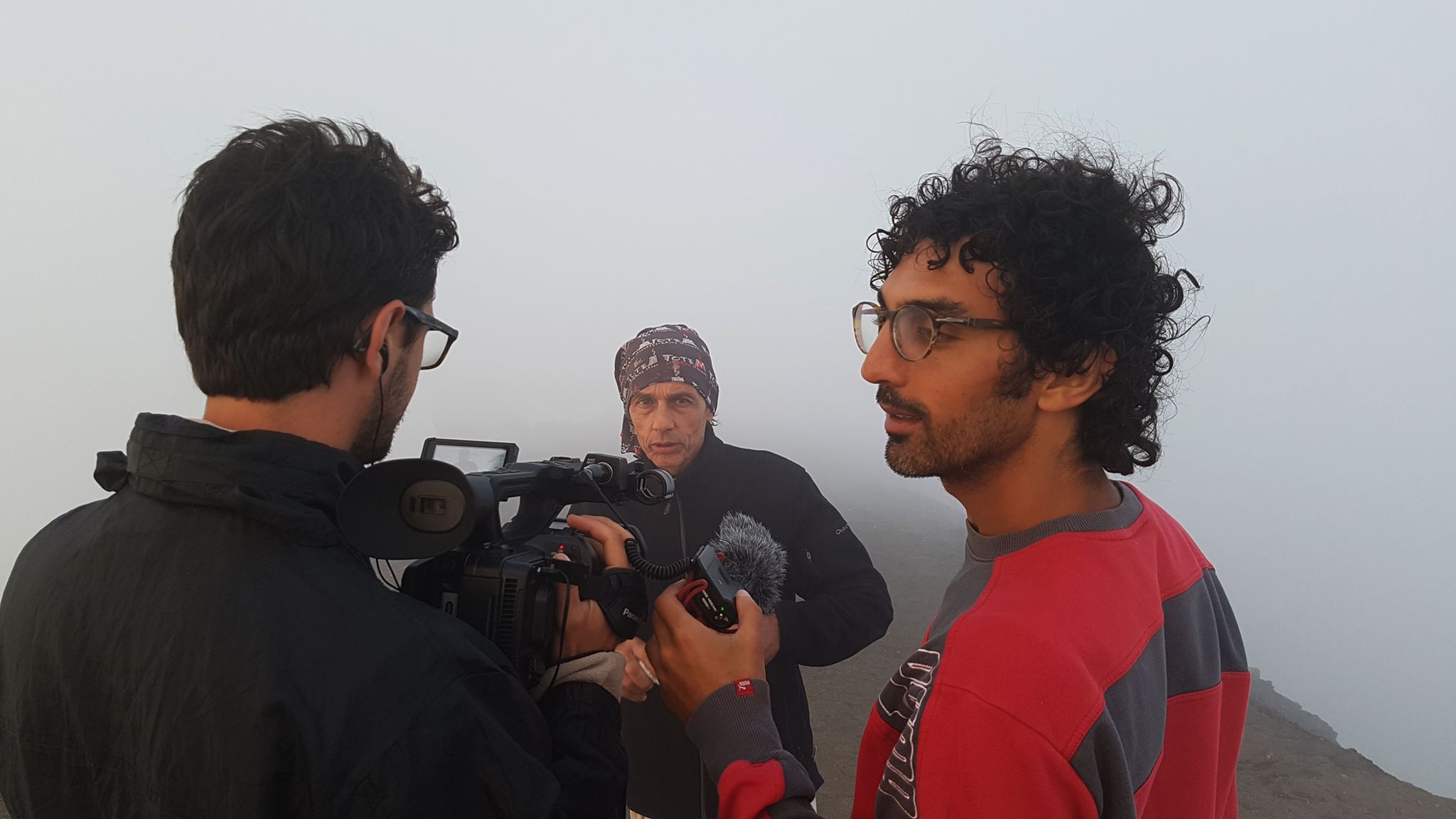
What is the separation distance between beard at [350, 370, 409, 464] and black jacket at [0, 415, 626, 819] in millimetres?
112

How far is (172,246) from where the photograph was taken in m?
1.34

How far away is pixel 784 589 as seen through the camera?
3.02 meters

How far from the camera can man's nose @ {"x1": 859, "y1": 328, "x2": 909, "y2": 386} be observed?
1.81m

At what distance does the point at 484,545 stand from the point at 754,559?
1.49 meters

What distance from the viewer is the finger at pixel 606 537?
1.71 meters

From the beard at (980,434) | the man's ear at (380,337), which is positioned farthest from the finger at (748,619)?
the man's ear at (380,337)

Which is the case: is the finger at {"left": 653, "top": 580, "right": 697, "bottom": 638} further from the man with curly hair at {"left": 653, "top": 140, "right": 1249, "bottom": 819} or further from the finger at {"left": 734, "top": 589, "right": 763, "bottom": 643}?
the finger at {"left": 734, "top": 589, "right": 763, "bottom": 643}

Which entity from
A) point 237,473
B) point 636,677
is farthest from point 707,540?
point 237,473

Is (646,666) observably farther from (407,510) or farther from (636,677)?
(407,510)

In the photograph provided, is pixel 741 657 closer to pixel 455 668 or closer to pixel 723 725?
pixel 723 725

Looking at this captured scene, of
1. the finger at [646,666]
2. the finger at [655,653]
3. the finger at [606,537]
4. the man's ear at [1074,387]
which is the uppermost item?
the man's ear at [1074,387]

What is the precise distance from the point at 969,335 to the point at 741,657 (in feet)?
3.04

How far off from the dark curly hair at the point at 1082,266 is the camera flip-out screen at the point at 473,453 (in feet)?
3.78

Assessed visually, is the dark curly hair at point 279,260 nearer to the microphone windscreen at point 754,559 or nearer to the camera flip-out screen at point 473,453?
the camera flip-out screen at point 473,453
